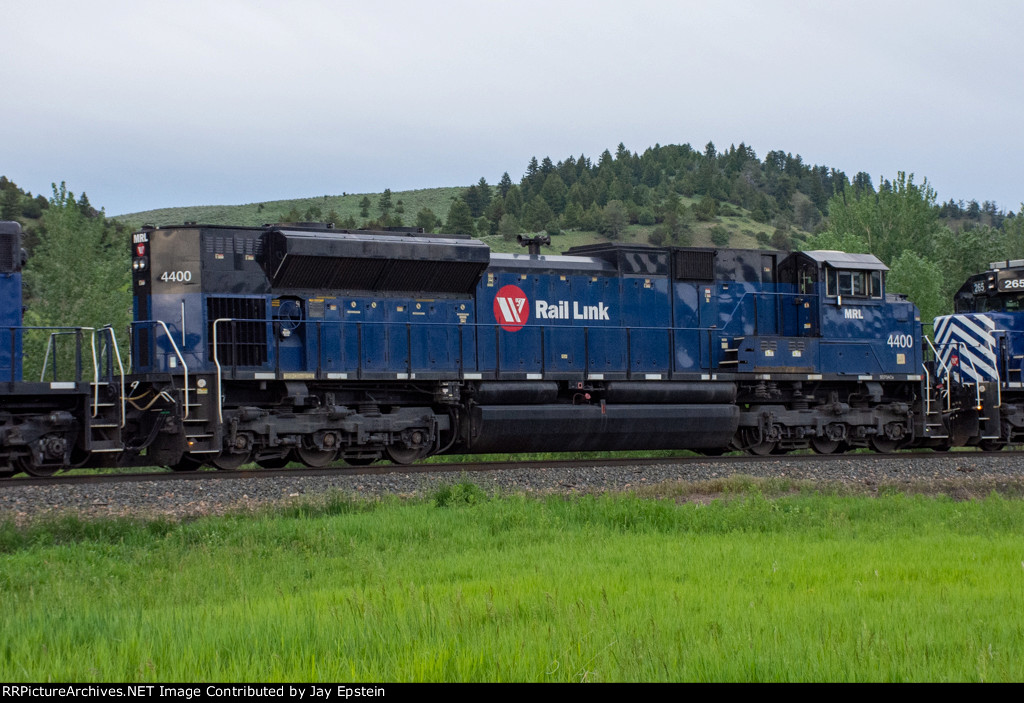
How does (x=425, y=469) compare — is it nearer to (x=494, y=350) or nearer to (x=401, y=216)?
(x=494, y=350)

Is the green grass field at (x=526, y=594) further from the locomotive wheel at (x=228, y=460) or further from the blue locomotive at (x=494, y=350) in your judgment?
the blue locomotive at (x=494, y=350)

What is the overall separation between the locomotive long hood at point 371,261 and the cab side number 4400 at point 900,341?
9348 millimetres

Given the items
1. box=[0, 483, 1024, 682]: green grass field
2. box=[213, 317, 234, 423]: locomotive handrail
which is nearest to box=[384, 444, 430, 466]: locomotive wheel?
box=[213, 317, 234, 423]: locomotive handrail

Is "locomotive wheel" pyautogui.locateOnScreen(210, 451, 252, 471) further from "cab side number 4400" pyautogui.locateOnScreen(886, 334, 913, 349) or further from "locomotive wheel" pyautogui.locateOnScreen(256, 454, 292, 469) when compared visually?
"cab side number 4400" pyautogui.locateOnScreen(886, 334, 913, 349)

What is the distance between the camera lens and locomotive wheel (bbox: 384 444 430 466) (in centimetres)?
1658


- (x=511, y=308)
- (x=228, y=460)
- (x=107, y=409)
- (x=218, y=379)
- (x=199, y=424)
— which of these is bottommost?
(x=228, y=460)

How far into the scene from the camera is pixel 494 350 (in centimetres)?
1748

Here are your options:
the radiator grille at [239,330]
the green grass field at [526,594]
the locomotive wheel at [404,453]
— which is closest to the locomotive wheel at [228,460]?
the radiator grille at [239,330]

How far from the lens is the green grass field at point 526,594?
440 centimetres

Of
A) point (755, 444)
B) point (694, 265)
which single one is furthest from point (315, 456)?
point (755, 444)

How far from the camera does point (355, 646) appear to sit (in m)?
4.85

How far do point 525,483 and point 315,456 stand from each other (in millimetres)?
4102

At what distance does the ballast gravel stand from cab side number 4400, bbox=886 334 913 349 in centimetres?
347

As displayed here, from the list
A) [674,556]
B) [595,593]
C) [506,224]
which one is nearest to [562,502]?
[674,556]
